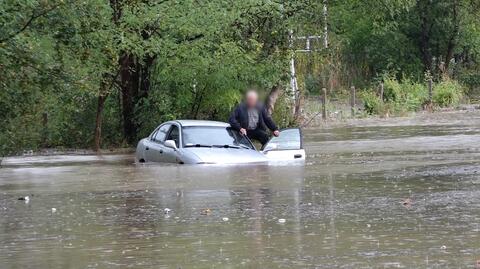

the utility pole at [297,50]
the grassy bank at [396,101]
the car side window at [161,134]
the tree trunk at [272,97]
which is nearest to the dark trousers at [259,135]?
the car side window at [161,134]

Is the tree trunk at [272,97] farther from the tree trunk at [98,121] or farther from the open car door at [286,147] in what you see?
the open car door at [286,147]

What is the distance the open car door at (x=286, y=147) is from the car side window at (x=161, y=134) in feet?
6.64

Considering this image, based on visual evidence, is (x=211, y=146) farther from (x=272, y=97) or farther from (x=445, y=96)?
(x=445, y=96)

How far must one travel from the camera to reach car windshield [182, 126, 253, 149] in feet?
66.2

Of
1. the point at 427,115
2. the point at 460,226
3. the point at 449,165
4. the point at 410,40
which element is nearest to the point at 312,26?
the point at 427,115

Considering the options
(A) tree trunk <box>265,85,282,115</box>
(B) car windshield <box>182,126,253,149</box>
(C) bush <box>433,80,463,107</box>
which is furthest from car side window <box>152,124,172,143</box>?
(C) bush <box>433,80,463,107</box>

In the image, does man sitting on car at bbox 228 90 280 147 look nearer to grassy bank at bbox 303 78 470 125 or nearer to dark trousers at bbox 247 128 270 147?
dark trousers at bbox 247 128 270 147

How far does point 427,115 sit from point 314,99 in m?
7.66

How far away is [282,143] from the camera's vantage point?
2117cm

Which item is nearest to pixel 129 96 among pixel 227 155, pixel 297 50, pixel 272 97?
pixel 272 97

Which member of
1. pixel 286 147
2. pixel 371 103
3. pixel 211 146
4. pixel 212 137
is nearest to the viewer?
pixel 211 146

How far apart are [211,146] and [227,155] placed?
672 mm

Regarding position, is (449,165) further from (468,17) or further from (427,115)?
(468,17)

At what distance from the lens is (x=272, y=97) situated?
31.2 m
